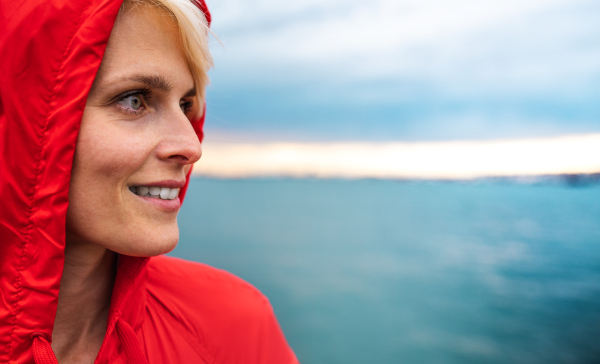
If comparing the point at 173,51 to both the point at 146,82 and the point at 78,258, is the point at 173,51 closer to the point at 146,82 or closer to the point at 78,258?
the point at 146,82

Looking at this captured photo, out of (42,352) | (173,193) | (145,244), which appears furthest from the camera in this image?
(173,193)

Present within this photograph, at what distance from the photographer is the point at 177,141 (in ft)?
4.61

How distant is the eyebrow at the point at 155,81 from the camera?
1325mm

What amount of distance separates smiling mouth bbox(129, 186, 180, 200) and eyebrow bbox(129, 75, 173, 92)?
37 centimetres

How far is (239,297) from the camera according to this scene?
6.09ft

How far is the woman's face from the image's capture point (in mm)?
1285

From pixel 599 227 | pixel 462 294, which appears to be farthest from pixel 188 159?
pixel 599 227

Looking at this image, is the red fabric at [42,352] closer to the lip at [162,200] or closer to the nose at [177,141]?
the lip at [162,200]

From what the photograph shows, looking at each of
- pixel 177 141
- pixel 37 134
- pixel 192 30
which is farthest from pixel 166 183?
pixel 192 30

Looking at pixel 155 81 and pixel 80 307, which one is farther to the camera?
pixel 80 307

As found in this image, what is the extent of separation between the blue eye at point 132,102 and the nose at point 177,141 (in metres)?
0.10

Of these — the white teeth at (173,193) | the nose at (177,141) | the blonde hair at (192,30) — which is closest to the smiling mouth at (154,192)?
the white teeth at (173,193)

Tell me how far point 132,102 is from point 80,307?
0.88m

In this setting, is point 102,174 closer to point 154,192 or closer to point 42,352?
point 154,192
